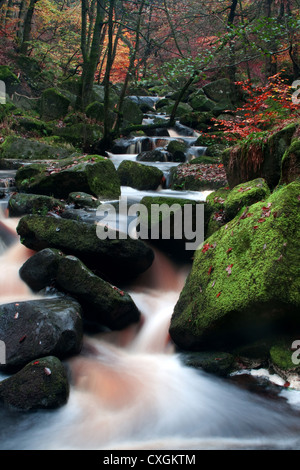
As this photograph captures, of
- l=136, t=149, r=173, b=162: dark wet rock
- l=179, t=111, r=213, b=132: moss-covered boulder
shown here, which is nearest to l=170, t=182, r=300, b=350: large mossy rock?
l=136, t=149, r=173, b=162: dark wet rock

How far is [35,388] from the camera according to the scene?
2902 mm

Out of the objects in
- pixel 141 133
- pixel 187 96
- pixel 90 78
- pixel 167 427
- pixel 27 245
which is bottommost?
pixel 167 427

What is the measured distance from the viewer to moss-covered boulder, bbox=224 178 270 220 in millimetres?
4742

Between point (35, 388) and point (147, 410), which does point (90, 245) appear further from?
point (147, 410)

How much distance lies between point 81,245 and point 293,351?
2992 millimetres

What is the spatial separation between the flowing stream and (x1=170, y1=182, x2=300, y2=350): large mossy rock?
1.48ft

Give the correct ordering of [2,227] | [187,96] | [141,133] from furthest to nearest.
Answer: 1. [187,96]
2. [141,133]
3. [2,227]

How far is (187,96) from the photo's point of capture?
888 inches

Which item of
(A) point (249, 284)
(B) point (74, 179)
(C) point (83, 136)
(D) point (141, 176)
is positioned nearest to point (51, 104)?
(C) point (83, 136)

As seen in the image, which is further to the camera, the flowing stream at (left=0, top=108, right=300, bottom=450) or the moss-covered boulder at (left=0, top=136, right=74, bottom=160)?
the moss-covered boulder at (left=0, top=136, right=74, bottom=160)

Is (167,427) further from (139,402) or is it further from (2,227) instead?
(2,227)

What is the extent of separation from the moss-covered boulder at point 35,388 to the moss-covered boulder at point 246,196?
10.4 ft

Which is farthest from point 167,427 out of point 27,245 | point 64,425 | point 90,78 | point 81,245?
point 90,78

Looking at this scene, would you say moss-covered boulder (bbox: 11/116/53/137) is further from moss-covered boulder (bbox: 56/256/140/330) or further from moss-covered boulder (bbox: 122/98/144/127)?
moss-covered boulder (bbox: 56/256/140/330)
